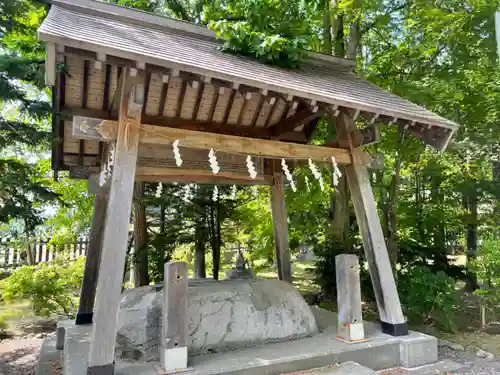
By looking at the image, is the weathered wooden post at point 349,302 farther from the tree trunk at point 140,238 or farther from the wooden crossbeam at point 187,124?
the tree trunk at point 140,238

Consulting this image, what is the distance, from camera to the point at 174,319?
3561 mm

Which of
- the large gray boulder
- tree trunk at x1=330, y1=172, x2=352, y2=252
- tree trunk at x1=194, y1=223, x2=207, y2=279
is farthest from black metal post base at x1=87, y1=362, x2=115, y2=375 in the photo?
tree trunk at x1=330, y1=172, x2=352, y2=252

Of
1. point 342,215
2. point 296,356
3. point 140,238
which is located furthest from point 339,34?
point 296,356

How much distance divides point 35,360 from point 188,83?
494 cm

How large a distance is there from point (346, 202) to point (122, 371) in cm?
629

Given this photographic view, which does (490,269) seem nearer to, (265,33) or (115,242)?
(265,33)

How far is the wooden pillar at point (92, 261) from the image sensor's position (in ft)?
17.1

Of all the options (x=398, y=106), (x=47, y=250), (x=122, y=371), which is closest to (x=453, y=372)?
(x=398, y=106)

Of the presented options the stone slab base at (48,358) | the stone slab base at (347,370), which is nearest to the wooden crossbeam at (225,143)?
the stone slab base at (347,370)

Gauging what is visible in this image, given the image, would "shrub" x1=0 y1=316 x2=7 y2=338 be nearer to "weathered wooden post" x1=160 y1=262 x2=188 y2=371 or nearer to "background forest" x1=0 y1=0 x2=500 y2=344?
"background forest" x1=0 y1=0 x2=500 y2=344

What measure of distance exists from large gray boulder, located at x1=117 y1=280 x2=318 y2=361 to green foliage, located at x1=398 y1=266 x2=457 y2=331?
2377mm

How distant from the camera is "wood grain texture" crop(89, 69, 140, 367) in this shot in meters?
3.26

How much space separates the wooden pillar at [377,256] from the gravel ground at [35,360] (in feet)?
1.93

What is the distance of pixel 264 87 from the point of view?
3670 millimetres
